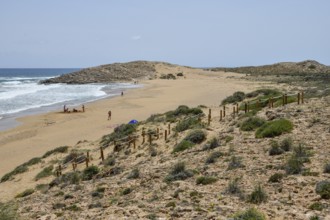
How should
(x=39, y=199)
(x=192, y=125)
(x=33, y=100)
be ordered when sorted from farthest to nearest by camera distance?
(x=33, y=100), (x=192, y=125), (x=39, y=199)

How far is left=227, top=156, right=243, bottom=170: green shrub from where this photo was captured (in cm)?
1159

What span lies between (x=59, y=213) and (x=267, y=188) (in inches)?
208

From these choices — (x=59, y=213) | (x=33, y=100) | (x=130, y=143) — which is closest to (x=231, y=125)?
(x=130, y=143)

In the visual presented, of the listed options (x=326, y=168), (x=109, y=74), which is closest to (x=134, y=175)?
(x=326, y=168)

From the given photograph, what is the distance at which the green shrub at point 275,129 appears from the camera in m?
14.4

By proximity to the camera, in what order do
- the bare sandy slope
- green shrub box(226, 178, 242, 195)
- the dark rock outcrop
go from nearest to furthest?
green shrub box(226, 178, 242, 195) < the bare sandy slope < the dark rock outcrop

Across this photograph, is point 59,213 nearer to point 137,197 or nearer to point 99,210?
point 99,210

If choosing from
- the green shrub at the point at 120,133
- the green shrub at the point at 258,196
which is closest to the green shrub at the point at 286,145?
the green shrub at the point at 258,196

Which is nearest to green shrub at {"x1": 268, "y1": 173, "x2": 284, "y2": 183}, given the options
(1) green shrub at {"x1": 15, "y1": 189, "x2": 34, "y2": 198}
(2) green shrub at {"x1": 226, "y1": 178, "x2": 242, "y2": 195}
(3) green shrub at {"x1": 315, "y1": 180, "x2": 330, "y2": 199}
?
(2) green shrub at {"x1": 226, "y1": 178, "x2": 242, "y2": 195}

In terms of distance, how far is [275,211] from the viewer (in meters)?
8.09

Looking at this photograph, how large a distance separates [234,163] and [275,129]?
3.47 meters

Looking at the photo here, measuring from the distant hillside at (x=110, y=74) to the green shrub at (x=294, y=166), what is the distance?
79.5 m

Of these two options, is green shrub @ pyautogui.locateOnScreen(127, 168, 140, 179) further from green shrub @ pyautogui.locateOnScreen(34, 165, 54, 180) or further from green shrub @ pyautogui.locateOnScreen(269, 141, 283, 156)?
green shrub @ pyautogui.locateOnScreen(34, 165, 54, 180)

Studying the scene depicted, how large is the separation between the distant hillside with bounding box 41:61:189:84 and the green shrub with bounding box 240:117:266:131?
7349cm
